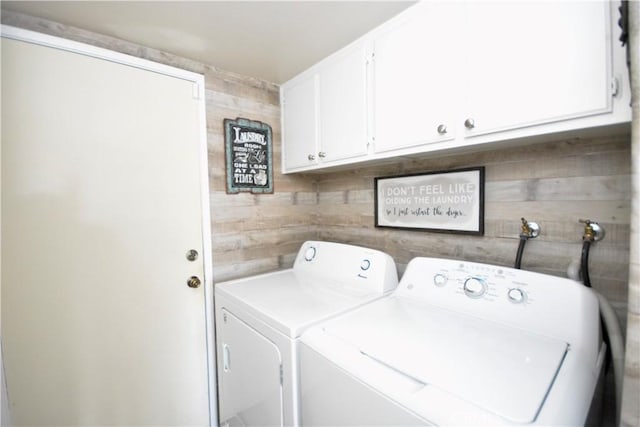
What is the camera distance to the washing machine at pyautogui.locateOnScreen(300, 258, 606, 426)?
700mm

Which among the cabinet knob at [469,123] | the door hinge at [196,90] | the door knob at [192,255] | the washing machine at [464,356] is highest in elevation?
the door hinge at [196,90]

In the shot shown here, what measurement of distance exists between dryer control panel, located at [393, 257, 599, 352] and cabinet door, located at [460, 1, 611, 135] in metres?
0.56

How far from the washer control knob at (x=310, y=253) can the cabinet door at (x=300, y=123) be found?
1.81 ft

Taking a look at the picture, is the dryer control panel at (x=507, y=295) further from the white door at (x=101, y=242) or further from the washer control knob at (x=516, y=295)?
the white door at (x=101, y=242)

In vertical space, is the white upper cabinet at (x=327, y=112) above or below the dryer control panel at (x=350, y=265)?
above

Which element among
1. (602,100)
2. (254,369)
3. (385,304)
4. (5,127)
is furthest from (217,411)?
(602,100)

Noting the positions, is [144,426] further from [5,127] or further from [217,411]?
[5,127]

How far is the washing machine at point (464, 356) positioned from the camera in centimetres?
70

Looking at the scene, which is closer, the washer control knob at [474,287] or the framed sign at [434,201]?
the washer control knob at [474,287]

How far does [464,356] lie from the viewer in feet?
2.89

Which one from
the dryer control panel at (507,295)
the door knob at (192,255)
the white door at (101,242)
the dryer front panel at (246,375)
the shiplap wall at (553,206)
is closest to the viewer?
the dryer control panel at (507,295)

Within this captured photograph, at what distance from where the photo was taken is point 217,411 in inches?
70.7

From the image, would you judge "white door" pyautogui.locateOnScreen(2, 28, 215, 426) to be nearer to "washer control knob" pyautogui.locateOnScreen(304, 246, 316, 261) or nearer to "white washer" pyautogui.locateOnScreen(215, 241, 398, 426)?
"white washer" pyautogui.locateOnScreen(215, 241, 398, 426)

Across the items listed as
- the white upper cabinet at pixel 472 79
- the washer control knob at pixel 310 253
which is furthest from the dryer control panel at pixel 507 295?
the washer control knob at pixel 310 253
